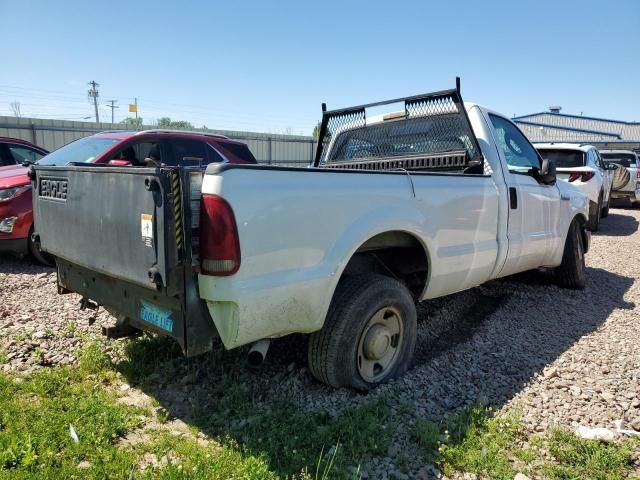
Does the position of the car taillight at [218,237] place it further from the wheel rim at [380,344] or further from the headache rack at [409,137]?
the headache rack at [409,137]

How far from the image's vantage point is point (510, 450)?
8.39 ft

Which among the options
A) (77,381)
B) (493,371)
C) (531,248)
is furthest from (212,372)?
(531,248)

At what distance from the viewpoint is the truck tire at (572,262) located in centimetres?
545

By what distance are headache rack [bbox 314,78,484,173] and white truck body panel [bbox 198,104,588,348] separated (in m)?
0.20

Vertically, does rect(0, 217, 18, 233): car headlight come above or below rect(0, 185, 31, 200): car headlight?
below

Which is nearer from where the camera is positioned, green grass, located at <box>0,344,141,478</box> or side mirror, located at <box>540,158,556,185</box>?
green grass, located at <box>0,344,141,478</box>

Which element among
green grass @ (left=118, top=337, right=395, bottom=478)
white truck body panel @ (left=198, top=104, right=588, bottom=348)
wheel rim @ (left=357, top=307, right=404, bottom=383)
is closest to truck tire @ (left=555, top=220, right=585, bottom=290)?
white truck body panel @ (left=198, top=104, right=588, bottom=348)

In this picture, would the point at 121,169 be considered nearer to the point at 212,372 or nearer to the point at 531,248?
the point at 212,372

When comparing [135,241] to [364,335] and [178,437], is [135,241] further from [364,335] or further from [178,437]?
[364,335]

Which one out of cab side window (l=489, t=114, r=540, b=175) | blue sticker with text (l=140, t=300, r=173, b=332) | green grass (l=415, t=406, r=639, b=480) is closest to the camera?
green grass (l=415, t=406, r=639, b=480)

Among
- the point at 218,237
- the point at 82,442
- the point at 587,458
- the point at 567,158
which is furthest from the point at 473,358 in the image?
the point at 567,158

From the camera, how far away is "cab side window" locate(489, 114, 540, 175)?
4410 millimetres

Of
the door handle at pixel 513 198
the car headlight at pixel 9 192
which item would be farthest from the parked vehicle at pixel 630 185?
the car headlight at pixel 9 192

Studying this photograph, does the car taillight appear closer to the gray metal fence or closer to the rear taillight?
the rear taillight
